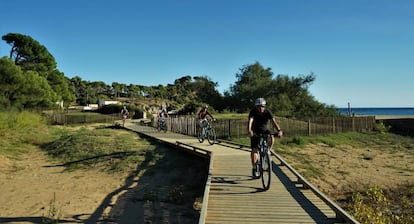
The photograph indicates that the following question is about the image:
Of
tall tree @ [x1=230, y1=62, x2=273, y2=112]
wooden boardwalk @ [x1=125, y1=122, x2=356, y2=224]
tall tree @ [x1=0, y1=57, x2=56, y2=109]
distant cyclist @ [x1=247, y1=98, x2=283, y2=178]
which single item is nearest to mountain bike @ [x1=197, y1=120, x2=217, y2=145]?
wooden boardwalk @ [x1=125, y1=122, x2=356, y2=224]

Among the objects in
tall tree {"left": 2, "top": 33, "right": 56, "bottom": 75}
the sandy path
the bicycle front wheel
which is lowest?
the sandy path

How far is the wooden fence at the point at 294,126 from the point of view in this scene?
22.8 m

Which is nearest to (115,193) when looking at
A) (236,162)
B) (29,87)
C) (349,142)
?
(236,162)

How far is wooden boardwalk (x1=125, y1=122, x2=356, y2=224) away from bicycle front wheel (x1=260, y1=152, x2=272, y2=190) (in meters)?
0.15

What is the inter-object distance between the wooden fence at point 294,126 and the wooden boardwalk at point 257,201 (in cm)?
1196

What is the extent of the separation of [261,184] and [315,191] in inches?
56.7

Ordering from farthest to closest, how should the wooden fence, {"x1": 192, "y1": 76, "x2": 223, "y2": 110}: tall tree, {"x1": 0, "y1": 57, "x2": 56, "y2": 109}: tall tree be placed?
{"x1": 192, "y1": 76, "x2": 223, "y2": 110}: tall tree
{"x1": 0, "y1": 57, "x2": 56, "y2": 109}: tall tree
the wooden fence

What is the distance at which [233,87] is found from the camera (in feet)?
157

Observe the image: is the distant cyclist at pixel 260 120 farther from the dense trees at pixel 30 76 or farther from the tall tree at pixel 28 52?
the tall tree at pixel 28 52

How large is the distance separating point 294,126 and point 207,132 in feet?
33.1

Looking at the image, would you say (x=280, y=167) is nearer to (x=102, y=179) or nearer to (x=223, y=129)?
(x=102, y=179)

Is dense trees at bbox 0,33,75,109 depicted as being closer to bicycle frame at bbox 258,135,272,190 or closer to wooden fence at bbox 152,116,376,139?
wooden fence at bbox 152,116,376,139

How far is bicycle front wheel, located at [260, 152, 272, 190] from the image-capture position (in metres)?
8.11

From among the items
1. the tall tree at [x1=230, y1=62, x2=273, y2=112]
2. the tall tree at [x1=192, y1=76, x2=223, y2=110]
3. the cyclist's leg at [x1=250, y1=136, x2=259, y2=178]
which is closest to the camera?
the cyclist's leg at [x1=250, y1=136, x2=259, y2=178]
